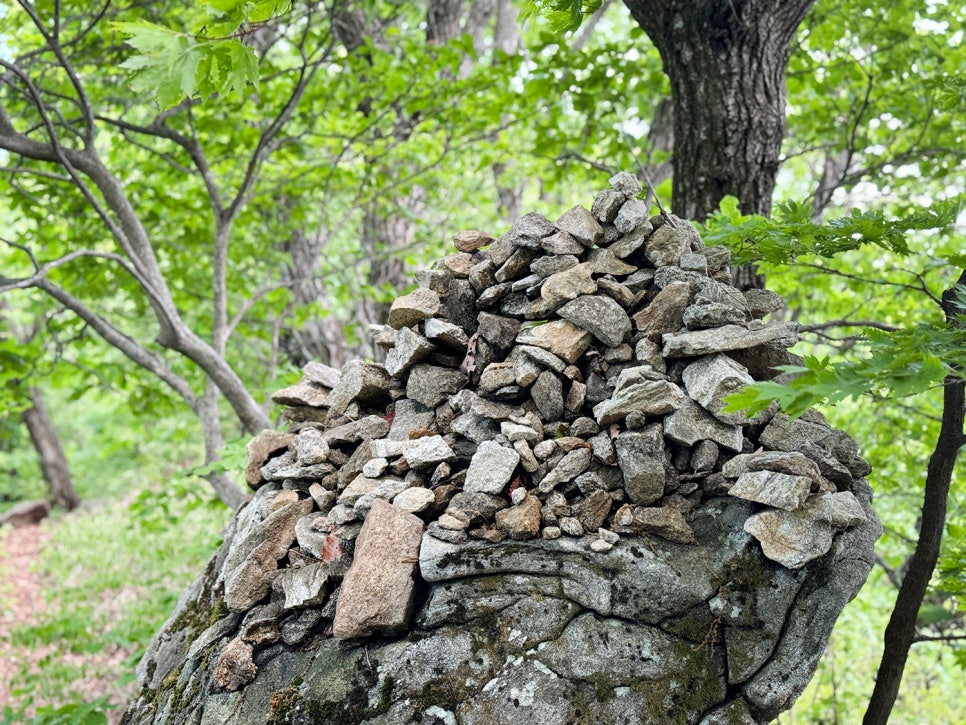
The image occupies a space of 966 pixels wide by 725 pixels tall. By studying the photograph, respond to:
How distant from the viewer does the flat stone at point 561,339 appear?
9.35 ft

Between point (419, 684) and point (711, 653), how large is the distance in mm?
986

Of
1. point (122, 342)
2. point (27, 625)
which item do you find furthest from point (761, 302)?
point (27, 625)

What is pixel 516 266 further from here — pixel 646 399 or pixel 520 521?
pixel 520 521

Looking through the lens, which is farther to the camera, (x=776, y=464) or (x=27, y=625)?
(x=27, y=625)

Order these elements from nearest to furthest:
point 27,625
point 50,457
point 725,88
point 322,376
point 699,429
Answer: point 699,429 < point 322,376 < point 725,88 < point 27,625 < point 50,457

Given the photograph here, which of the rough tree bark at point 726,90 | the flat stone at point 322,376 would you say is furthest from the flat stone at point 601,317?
the rough tree bark at point 726,90

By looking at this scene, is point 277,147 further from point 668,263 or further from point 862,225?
point 862,225

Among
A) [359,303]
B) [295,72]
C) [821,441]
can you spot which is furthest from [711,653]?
[359,303]

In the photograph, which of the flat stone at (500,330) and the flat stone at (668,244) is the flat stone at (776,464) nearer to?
the flat stone at (668,244)

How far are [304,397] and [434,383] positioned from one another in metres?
0.90

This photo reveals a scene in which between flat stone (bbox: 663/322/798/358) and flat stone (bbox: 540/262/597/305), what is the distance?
421 mm

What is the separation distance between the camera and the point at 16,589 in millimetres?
11969

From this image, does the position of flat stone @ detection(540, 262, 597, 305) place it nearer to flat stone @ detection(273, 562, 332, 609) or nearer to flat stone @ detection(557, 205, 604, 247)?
flat stone @ detection(557, 205, 604, 247)

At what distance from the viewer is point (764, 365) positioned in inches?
111
